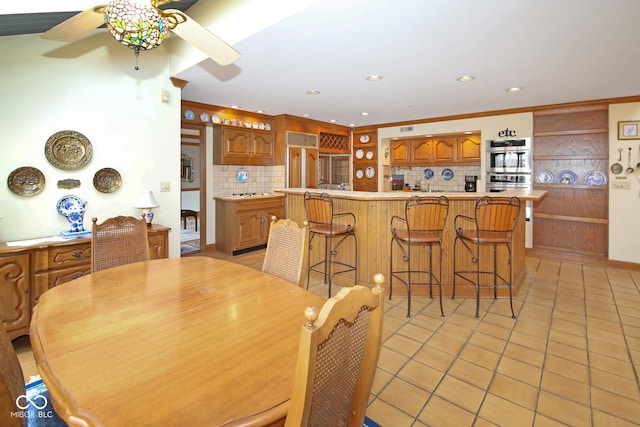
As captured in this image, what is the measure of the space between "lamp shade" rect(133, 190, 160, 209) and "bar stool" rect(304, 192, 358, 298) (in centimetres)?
157

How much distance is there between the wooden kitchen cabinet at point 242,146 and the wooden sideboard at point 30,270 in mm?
2808

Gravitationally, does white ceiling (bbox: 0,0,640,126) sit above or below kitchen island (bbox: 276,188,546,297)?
above

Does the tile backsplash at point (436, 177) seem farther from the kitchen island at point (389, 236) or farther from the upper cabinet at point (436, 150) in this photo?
the kitchen island at point (389, 236)

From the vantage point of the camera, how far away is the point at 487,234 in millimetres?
3018

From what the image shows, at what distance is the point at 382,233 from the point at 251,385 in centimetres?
273

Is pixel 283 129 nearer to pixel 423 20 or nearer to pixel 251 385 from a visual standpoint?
pixel 423 20

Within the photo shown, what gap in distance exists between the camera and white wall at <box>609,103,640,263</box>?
4384 mm

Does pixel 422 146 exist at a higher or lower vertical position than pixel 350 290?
higher

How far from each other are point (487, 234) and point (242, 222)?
3.56m

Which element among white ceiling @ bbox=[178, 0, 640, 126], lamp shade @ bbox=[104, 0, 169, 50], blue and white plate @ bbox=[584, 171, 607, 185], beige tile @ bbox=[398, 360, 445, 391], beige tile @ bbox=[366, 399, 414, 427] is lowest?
beige tile @ bbox=[366, 399, 414, 427]

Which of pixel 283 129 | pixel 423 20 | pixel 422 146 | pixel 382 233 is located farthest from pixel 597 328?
pixel 283 129

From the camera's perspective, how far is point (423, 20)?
90.4 inches

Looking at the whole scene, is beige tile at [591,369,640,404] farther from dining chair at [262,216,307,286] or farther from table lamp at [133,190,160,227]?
table lamp at [133,190,160,227]

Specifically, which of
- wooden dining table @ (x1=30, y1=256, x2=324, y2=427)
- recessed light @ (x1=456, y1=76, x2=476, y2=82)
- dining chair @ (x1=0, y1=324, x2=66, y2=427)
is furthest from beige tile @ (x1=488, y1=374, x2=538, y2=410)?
recessed light @ (x1=456, y1=76, x2=476, y2=82)
